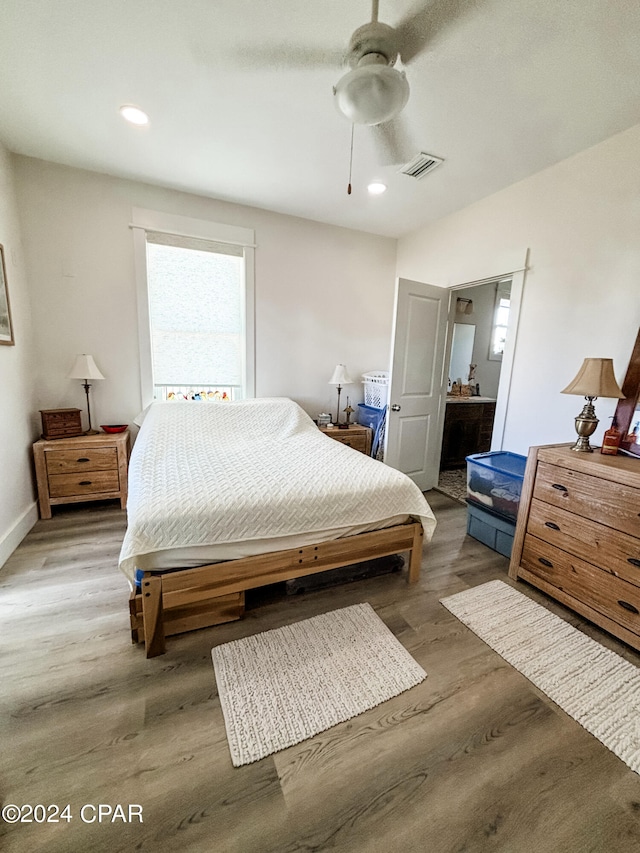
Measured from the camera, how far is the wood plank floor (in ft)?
3.20

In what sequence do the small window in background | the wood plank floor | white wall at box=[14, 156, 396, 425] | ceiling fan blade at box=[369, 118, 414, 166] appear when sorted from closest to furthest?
the wood plank floor, ceiling fan blade at box=[369, 118, 414, 166], white wall at box=[14, 156, 396, 425], the small window in background

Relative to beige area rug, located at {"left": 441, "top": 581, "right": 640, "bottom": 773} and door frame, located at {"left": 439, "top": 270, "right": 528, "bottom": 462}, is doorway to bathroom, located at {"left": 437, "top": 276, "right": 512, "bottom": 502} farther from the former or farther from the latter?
beige area rug, located at {"left": 441, "top": 581, "right": 640, "bottom": 773}

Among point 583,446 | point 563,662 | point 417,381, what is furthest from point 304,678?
point 417,381

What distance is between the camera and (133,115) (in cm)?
202

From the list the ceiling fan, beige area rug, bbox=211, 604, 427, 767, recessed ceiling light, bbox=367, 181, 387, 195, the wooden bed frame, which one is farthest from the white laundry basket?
beige area rug, bbox=211, 604, 427, 767

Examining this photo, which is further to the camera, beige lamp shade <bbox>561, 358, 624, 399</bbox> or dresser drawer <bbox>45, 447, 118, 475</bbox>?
dresser drawer <bbox>45, 447, 118, 475</bbox>

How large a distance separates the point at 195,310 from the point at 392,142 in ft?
7.51

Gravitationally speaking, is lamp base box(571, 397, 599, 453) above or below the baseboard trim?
above

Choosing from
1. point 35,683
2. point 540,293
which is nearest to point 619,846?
point 35,683

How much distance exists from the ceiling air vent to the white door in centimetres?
75

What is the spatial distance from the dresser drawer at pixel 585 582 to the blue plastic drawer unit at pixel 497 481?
0.32 meters

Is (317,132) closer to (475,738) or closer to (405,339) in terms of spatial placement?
(405,339)

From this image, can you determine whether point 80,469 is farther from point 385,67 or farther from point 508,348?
point 508,348

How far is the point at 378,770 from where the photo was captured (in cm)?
113
